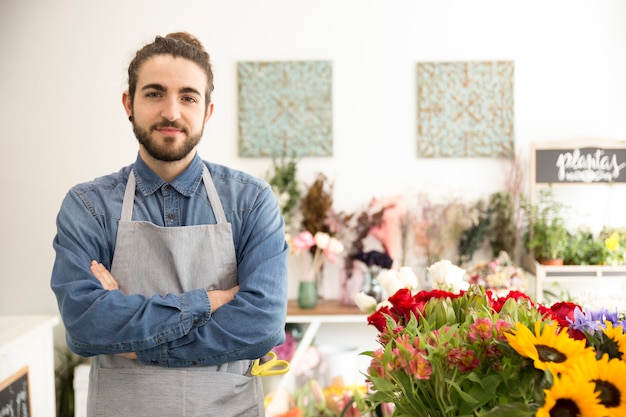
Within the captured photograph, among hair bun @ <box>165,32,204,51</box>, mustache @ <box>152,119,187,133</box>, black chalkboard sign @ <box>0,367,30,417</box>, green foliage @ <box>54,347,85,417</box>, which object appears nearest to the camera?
mustache @ <box>152,119,187,133</box>

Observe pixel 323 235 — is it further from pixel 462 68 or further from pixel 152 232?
pixel 152 232

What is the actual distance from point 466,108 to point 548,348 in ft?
10.5

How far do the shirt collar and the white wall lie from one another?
211 cm

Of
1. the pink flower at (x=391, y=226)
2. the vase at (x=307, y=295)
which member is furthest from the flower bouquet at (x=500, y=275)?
the vase at (x=307, y=295)

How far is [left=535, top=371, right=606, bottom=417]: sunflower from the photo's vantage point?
71cm

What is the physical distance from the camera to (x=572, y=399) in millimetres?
713

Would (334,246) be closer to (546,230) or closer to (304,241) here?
(304,241)

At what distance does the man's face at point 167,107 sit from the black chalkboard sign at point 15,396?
4.16ft

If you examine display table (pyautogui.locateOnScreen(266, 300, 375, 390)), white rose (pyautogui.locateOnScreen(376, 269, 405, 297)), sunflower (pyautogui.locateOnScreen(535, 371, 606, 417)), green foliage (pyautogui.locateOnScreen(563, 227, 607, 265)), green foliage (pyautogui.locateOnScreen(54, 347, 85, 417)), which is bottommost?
green foliage (pyautogui.locateOnScreen(54, 347, 85, 417))

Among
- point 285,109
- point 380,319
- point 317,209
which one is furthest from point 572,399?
point 285,109

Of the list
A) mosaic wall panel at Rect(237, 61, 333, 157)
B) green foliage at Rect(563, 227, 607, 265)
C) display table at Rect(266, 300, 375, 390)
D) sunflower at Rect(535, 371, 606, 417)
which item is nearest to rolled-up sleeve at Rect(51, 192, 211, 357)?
sunflower at Rect(535, 371, 606, 417)

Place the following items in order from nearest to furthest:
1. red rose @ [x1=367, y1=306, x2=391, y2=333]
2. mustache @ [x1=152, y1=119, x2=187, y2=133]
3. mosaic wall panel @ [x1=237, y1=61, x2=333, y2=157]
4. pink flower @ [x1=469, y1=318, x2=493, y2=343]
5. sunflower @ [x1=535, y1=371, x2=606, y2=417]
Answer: sunflower @ [x1=535, y1=371, x2=606, y2=417] → pink flower @ [x1=469, y1=318, x2=493, y2=343] → red rose @ [x1=367, y1=306, x2=391, y2=333] → mustache @ [x1=152, y1=119, x2=187, y2=133] → mosaic wall panel @ [x1=237, y1=61, x2=333, y2=157]

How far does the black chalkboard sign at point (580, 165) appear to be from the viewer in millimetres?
3605

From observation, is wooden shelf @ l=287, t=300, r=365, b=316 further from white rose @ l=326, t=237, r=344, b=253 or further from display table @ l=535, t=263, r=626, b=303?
display table @ l=535, t=263, r=626, b=303
